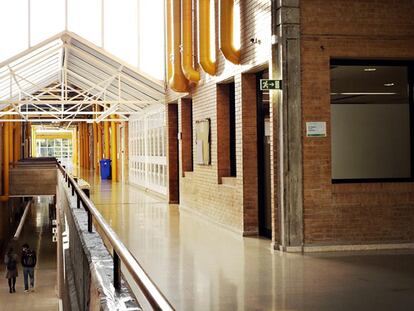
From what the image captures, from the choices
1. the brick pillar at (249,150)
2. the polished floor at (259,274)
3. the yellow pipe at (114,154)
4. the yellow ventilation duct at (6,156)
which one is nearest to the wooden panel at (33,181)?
the yellow ventilation duct at (6,156)

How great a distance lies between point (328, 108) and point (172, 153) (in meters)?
9.24

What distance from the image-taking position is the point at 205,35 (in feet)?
39.7

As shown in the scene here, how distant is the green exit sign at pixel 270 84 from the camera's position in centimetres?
886

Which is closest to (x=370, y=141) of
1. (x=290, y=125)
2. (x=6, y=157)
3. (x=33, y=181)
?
(x=290, y=125)

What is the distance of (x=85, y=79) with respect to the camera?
23.6 meters

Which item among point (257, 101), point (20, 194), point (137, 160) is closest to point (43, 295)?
point (137, 160)

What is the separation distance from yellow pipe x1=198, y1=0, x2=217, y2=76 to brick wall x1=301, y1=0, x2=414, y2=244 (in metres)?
3.40

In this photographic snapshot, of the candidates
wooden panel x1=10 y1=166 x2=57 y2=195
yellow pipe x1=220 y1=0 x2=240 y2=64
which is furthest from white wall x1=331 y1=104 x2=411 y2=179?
wooden panel x1=10 y1=166 x2=57 y2=195

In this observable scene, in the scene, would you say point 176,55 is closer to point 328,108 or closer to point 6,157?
point 328,108

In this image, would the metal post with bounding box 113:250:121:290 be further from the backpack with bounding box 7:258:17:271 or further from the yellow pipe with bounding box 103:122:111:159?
the yellow pipe with bounding box 103:122:111:159

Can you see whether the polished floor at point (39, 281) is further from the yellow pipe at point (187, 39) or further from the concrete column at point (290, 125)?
the concrete column at point (290, 125)

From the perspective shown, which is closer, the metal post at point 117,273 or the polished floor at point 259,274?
the metal post at point 117,273

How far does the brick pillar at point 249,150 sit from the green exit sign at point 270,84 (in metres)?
1.98

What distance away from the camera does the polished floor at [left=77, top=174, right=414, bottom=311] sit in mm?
6035
